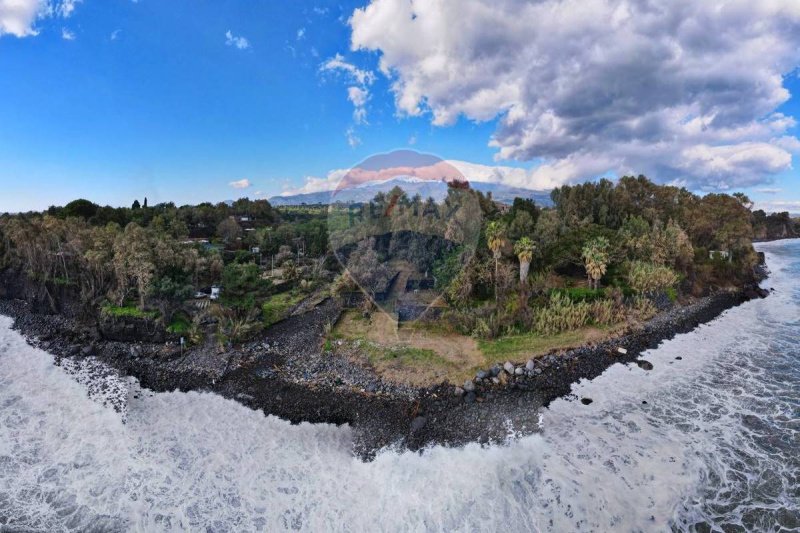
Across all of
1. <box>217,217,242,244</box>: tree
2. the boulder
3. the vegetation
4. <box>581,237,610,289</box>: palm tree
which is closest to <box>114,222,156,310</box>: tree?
the vegetation

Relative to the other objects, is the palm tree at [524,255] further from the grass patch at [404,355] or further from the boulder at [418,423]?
the boulder at [418,423]

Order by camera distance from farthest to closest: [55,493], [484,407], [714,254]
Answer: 1. [714,254]
2. [484,407]
3. [55,493]

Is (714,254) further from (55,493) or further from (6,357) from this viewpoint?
(6,357)

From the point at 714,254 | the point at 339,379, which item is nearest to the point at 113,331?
the point at 339,379

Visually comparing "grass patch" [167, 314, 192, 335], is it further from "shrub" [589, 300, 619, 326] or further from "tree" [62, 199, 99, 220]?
"tree" [62, 199, 99, 220]

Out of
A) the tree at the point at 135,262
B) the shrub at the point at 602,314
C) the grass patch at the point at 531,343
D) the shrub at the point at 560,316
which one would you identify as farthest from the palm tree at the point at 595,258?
the tree at the point at 135,262

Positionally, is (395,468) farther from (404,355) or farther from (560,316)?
(560,316)
